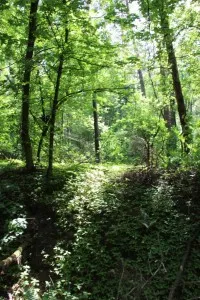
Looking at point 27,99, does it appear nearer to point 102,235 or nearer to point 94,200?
point 94,200

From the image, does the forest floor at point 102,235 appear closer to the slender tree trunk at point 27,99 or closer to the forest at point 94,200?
the forest at point 94,200

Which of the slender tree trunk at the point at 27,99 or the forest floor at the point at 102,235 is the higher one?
the slender tree trunk at the point at 27,99

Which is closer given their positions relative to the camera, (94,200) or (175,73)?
(94,200)

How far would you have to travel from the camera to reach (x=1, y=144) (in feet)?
42.4

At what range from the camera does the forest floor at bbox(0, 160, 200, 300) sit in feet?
16.0

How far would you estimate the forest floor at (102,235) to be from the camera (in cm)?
489

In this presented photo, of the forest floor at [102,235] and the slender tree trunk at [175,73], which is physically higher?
the slender tree trunk at [175,73]

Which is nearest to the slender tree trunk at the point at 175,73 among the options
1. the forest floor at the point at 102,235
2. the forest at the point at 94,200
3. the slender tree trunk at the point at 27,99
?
the forest at the point at 94,200

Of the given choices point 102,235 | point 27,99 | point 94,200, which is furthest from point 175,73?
point 102,235

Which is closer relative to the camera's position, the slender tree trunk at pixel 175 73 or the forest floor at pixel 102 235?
the forest floor at pixel 102 235

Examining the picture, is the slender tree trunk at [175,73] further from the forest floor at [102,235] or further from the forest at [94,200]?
the forest floor at [102,235]

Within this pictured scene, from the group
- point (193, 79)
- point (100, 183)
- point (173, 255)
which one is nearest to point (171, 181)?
point (100, 183)

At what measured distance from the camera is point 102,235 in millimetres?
6023

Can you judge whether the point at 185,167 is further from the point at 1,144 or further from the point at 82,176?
the point at 1,144
